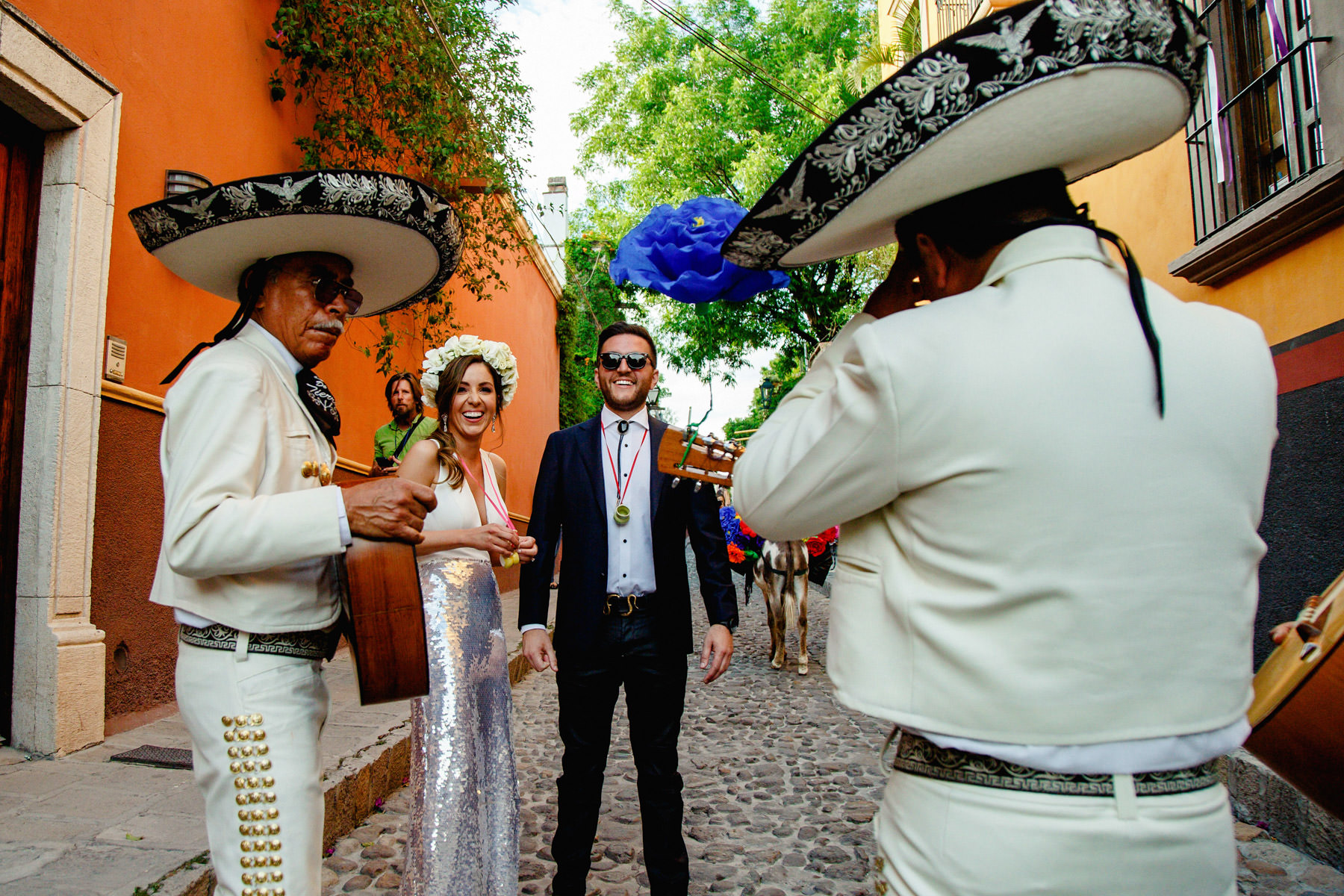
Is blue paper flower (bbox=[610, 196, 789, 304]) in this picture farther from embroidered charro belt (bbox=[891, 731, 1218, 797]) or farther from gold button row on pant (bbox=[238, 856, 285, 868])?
gold button row on pant (bbox=[238, 856, 285, 868])

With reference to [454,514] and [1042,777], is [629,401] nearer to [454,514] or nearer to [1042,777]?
[454,514]

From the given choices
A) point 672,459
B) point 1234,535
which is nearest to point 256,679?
point 672,459

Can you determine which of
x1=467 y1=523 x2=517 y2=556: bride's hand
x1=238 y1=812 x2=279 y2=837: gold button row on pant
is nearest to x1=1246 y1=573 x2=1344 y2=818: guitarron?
x1=467 y1=523 x2=517 y2=556: bride's hand

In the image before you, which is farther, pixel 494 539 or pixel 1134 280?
pixel 494 539

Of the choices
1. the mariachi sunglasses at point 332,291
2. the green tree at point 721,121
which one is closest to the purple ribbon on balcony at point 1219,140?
the mariachi sunglasses at point 332,291

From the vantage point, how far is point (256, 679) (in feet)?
6.01

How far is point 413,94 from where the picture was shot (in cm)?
717

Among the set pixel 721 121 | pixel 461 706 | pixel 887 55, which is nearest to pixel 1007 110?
pixel 461 706

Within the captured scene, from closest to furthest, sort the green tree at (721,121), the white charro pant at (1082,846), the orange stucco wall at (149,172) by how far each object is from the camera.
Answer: the white charro pant at (1082,846) < the orange stucco wall at (149,172) < the green tree at (721,121)

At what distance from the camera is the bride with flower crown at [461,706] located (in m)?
2.76

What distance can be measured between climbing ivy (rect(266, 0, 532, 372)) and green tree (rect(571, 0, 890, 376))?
7585mm

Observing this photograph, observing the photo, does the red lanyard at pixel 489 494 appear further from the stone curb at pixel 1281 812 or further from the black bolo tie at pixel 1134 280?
the stone curb at pixel 1281 812

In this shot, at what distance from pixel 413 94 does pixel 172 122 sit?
2386mm

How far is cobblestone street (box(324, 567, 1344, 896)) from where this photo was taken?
11.0ft
